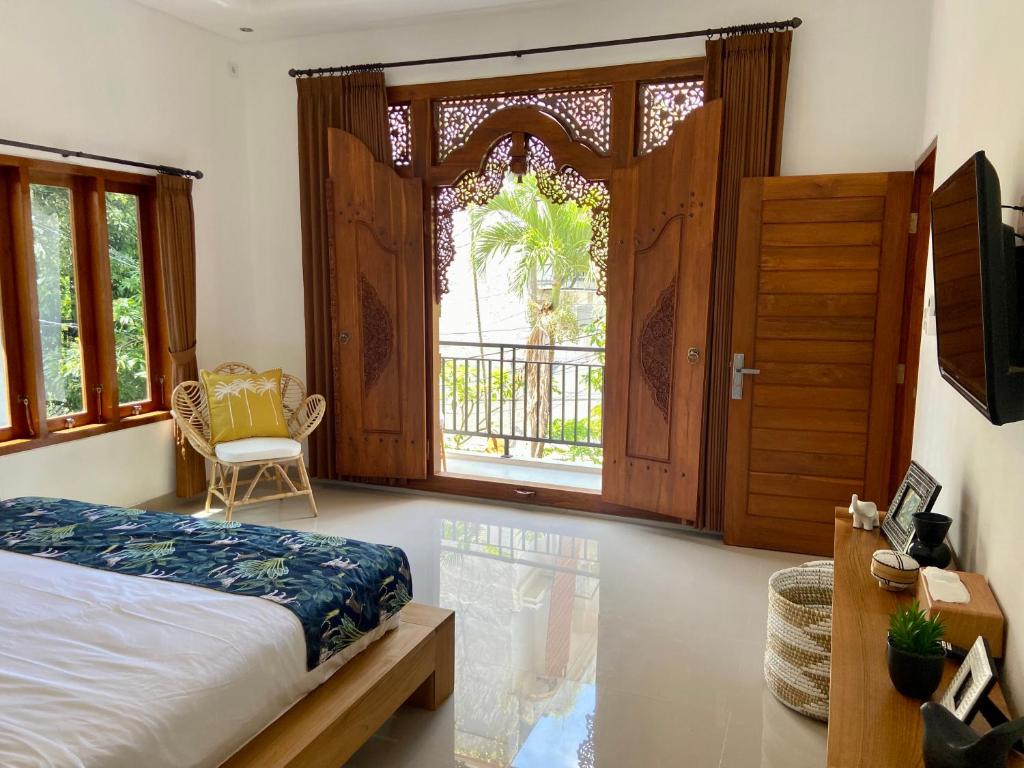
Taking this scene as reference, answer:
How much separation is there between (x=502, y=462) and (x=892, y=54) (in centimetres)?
378

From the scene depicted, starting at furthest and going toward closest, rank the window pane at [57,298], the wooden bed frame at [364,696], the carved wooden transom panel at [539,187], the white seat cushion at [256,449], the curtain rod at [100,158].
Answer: the carved wooden transom panel at [539,187] < the white seat cushion at [256,449] < the window pane at [57,298] < the curtain rod at [100,158] < the wooden bed frame at [364,696]

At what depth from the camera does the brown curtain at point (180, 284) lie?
435 cm

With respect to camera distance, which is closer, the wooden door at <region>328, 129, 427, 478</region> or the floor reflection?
the floor reflection

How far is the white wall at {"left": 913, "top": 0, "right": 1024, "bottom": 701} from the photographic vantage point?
1.53 metres

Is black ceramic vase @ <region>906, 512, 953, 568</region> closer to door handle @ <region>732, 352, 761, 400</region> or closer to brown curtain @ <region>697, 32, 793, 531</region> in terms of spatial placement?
door handle @ <region>732, 352, 761, 400</region>

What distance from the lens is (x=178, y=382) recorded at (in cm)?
452

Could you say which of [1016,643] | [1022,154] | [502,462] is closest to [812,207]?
[1022,154]

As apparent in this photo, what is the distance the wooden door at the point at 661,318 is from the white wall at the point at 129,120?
2.58m

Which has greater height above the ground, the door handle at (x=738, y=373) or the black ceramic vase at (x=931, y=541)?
the door handle at (x=738, y=373)

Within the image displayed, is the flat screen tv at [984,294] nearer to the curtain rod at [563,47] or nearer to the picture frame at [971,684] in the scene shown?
the picture frame at [971,684]

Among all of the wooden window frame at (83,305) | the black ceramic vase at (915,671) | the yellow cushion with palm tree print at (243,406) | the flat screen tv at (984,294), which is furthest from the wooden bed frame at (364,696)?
the wooden window frame at (83,305)

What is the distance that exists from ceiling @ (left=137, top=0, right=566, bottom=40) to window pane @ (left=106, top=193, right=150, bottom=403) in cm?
116

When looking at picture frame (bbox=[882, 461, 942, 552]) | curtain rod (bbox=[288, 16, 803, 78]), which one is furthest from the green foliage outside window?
picture frame (bbox=[882, 461, 942, 552])

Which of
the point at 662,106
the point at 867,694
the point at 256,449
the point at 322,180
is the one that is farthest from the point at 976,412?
the point at 322,180
